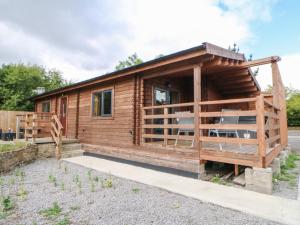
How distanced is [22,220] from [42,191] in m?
1.22

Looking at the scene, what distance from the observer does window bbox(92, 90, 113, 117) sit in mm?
7004

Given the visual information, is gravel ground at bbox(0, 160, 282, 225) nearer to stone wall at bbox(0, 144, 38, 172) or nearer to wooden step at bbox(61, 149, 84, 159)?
stone wall at bbox(0, 144, 38, 172)

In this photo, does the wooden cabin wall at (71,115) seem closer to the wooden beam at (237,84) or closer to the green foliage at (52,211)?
the green foliage at (52,211)

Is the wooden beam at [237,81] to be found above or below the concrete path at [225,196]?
above

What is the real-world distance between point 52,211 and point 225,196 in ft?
8.88

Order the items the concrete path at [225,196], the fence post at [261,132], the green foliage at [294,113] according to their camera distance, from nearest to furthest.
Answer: the concrete path at [225,196], the fence post at [261,132], the green foliage at [294,113]

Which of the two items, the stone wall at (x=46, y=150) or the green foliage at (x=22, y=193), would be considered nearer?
the green foliage at (x=22, y=193)

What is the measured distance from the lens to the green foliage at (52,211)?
2666mm

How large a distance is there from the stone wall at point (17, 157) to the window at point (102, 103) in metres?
2.44

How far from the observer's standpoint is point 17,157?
585 centimetres

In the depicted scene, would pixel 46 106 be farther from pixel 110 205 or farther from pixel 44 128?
pixel 110 205

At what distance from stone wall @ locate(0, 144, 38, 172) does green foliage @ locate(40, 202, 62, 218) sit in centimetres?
349

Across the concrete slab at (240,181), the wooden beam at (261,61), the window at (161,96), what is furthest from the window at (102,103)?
the concrete slab at (240,181)

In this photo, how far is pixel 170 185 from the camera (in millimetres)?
3889
